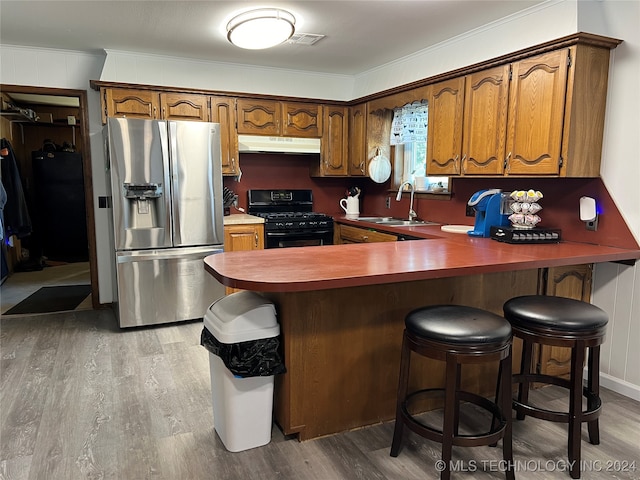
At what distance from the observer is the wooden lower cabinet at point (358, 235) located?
3.81 metres

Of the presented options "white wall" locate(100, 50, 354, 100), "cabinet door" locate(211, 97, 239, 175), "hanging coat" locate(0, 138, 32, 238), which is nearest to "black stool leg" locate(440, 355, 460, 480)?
"cabinet door" locate(211, 97, 239, 175)

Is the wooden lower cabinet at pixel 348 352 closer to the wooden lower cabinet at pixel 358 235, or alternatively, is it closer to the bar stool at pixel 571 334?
the bar stool at pixel 571 334

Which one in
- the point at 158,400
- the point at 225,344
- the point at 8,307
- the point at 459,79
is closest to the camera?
the point at 225,344

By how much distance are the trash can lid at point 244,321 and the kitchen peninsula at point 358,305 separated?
7cm

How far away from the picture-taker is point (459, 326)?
1.77 metres

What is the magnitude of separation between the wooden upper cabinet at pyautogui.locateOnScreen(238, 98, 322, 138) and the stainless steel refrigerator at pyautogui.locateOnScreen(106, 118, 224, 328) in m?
0.54

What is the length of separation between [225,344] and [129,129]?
93.5 inches

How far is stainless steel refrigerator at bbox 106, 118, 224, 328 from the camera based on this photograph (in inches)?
144

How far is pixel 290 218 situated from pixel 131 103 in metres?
1.74

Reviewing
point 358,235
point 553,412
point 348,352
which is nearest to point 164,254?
point 358,235

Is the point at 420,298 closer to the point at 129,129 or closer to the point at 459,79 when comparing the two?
the point at 459,79

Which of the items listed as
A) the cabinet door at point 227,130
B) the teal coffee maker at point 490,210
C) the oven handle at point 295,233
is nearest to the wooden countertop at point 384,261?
the teal coffee maker at point 490,210

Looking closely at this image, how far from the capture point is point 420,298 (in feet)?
7.75

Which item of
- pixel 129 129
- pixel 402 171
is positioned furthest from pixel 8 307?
pixel 402 171
